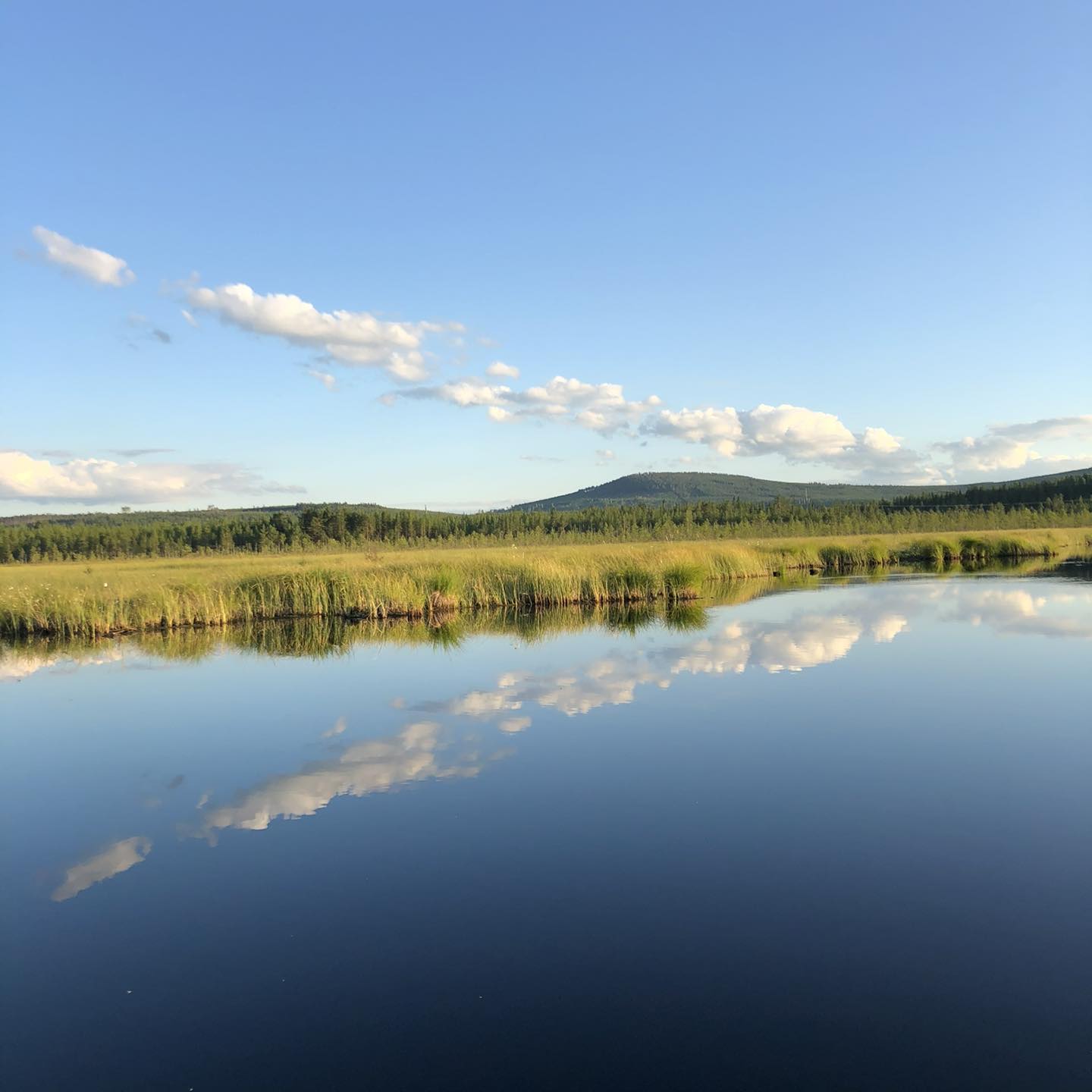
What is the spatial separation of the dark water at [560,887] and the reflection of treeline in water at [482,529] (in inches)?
1612

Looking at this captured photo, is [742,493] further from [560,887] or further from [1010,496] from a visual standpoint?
[560,887]

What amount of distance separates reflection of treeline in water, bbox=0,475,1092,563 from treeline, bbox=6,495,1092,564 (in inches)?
4.2

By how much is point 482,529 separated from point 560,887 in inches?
2609

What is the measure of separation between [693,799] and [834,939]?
2574 millimetres

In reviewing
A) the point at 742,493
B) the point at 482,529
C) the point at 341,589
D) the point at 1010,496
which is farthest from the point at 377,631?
the point at 742,493

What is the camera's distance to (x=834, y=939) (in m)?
4.88

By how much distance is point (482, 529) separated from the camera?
71.6m

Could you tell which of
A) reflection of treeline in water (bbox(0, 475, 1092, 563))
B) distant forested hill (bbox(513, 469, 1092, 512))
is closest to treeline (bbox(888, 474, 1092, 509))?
reflection of treeline in water (bbox(0, 475, 1092, 563))

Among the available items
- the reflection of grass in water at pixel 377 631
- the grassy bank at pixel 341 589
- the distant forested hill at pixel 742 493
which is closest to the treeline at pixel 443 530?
the grassy bank at pixel 341 589

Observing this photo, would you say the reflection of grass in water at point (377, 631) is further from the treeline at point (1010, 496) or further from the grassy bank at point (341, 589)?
the treeline at point (1010, 496)

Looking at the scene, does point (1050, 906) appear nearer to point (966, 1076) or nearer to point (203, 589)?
point (966, 1076)

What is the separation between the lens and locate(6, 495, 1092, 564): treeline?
5203 cm

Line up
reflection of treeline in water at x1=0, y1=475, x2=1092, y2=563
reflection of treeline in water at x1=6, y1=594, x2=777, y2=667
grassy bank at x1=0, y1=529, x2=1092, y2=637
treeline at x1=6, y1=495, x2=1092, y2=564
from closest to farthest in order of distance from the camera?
reflection of treeline in water at x1=6, y1=594, x2=777, y2=667
grassy bank at x1=0, y1=529, x2=1092, y2=637
treeline at x1=6, y1=495, x2=1092, y2=564
reflection of treeline in water at x1=0, y1=475, x2=1092, y2=563

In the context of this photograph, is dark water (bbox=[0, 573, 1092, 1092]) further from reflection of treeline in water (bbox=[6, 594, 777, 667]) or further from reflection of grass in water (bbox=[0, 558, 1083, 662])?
reflection of grass in water (bbox=[0, 558, 1083, 662])
